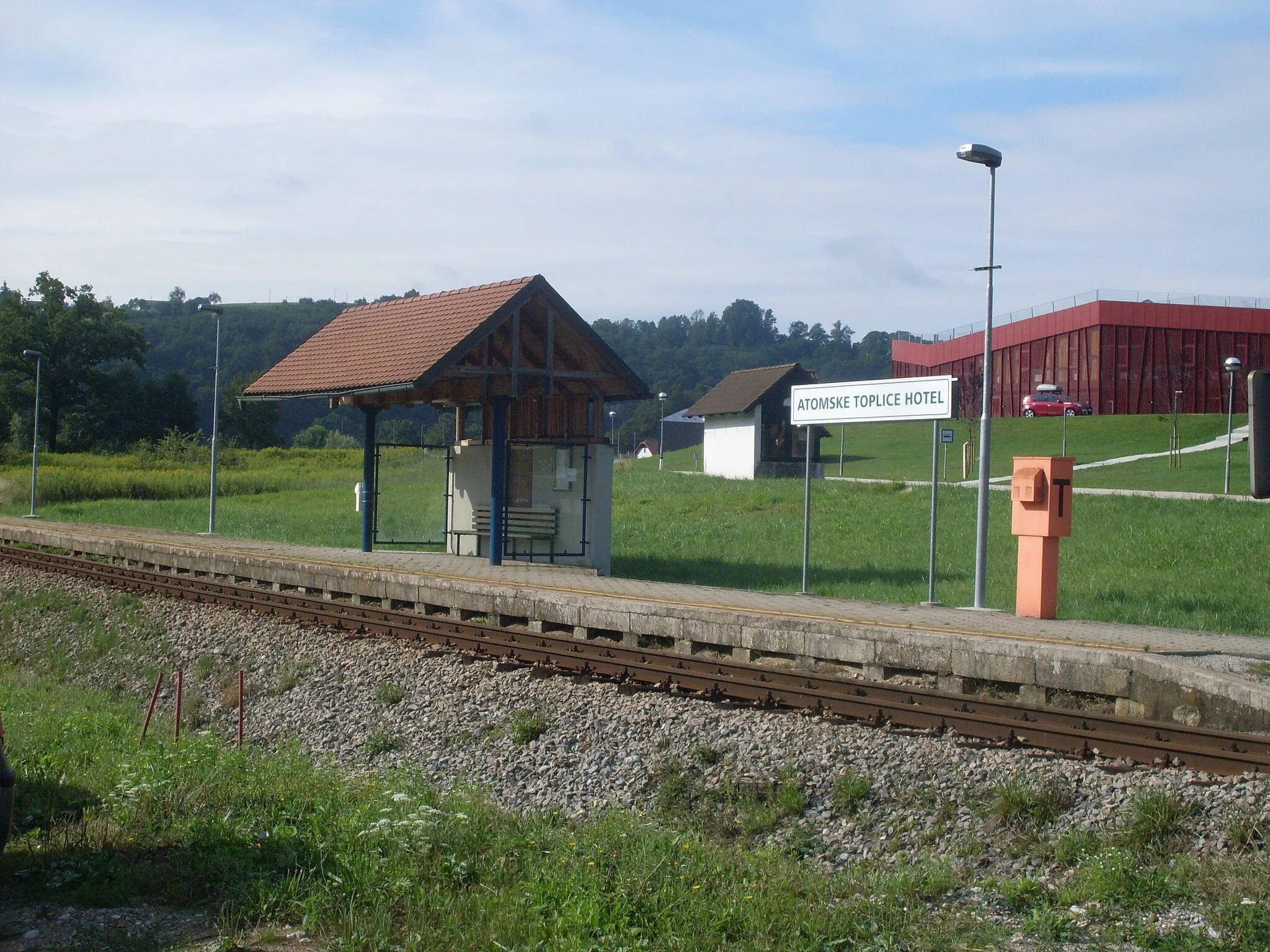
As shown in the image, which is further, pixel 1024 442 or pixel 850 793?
pixel 1024 442

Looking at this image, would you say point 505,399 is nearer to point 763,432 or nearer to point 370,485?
point 370,485

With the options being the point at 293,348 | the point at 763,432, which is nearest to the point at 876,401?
the point at 763,432

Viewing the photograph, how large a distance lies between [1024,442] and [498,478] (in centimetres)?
4797

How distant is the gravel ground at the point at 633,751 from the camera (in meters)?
7.46

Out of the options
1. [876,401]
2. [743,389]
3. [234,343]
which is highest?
[234,343]

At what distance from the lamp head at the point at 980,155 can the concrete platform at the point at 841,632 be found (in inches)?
214

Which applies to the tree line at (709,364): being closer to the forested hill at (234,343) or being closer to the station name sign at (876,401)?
the forested hill at (234,343)

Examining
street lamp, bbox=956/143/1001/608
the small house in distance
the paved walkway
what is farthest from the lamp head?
the small house in distance

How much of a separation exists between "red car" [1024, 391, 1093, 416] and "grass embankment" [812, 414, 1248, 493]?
138cm

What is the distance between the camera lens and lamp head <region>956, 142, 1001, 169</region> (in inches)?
564

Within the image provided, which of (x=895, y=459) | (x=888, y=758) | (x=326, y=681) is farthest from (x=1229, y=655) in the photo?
(x=895, y=459)

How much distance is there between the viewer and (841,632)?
35.5ft

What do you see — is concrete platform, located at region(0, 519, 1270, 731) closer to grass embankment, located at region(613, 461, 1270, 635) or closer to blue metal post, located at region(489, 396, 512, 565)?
blue metal post, located at region(489, 396, 512, 565)

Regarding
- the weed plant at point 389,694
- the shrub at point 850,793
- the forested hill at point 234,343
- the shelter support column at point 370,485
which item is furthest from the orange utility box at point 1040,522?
the forested hill at point 234,343
